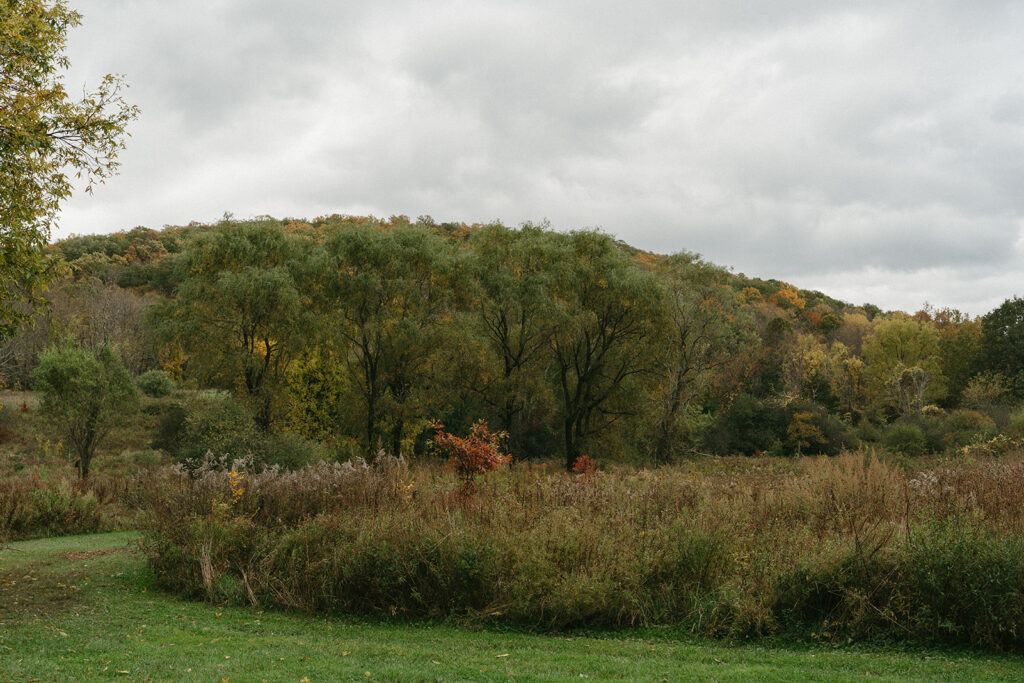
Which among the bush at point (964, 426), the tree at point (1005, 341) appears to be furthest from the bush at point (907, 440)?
the tree at point (1005, 341)

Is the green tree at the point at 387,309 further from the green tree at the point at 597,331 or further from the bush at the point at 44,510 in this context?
the bush at the point at 44,510

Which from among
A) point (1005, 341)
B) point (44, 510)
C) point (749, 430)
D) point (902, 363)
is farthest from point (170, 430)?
point (1005, 341)

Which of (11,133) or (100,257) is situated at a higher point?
(100,257)

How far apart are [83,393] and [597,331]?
764 inches

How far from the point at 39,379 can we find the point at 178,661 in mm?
22316

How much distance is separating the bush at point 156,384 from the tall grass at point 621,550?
113 ft

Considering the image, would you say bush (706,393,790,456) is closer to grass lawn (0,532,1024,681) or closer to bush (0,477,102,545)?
bush (0,477,102,545)

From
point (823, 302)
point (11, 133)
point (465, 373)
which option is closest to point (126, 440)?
point (465, 373)

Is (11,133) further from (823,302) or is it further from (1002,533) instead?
(823,302)

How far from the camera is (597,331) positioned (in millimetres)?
29375

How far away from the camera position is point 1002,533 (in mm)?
7586

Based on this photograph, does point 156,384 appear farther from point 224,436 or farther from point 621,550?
point 621,550

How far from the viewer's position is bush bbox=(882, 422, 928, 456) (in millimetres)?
27984

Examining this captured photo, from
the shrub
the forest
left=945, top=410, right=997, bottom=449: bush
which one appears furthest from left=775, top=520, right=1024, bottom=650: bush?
the shrub
